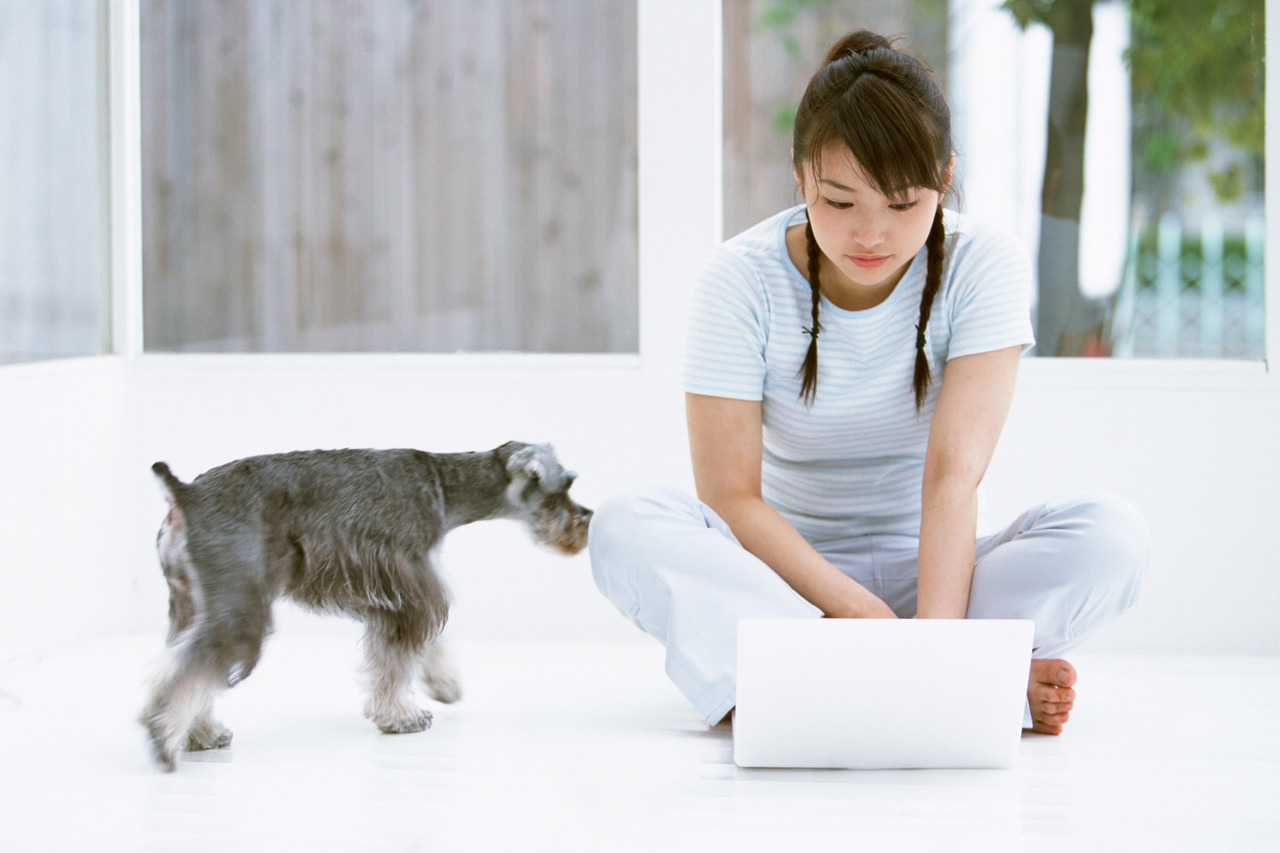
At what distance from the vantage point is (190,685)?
1.49m

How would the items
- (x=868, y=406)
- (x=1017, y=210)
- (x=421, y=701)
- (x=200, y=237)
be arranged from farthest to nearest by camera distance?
(x=200, y=237)
(x=1017, y=210)
(x=421, y=701)
(x=868, y=406)

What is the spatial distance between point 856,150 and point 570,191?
1.23m

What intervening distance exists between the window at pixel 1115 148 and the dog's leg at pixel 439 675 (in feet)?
4.62

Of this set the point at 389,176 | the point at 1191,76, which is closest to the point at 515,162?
the point at 389,176

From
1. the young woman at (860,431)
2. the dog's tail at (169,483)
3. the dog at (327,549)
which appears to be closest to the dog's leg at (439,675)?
the dog at (327,549)

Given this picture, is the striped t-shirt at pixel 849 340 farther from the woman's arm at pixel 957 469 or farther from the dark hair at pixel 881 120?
the dark hair at pixel 881 120

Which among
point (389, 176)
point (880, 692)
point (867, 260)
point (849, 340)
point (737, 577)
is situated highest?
point (389, 176)

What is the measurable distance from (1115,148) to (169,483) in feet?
6.42

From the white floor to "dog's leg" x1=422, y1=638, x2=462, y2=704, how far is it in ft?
0.11

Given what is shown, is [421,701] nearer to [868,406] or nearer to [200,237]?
[868,406]

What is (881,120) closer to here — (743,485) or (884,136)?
(884,136)

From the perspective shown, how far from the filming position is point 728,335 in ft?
5.63

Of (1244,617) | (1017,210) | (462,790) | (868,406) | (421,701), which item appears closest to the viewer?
(462,790)

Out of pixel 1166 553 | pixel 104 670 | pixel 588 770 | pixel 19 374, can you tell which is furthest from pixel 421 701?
pixel 1166 553
